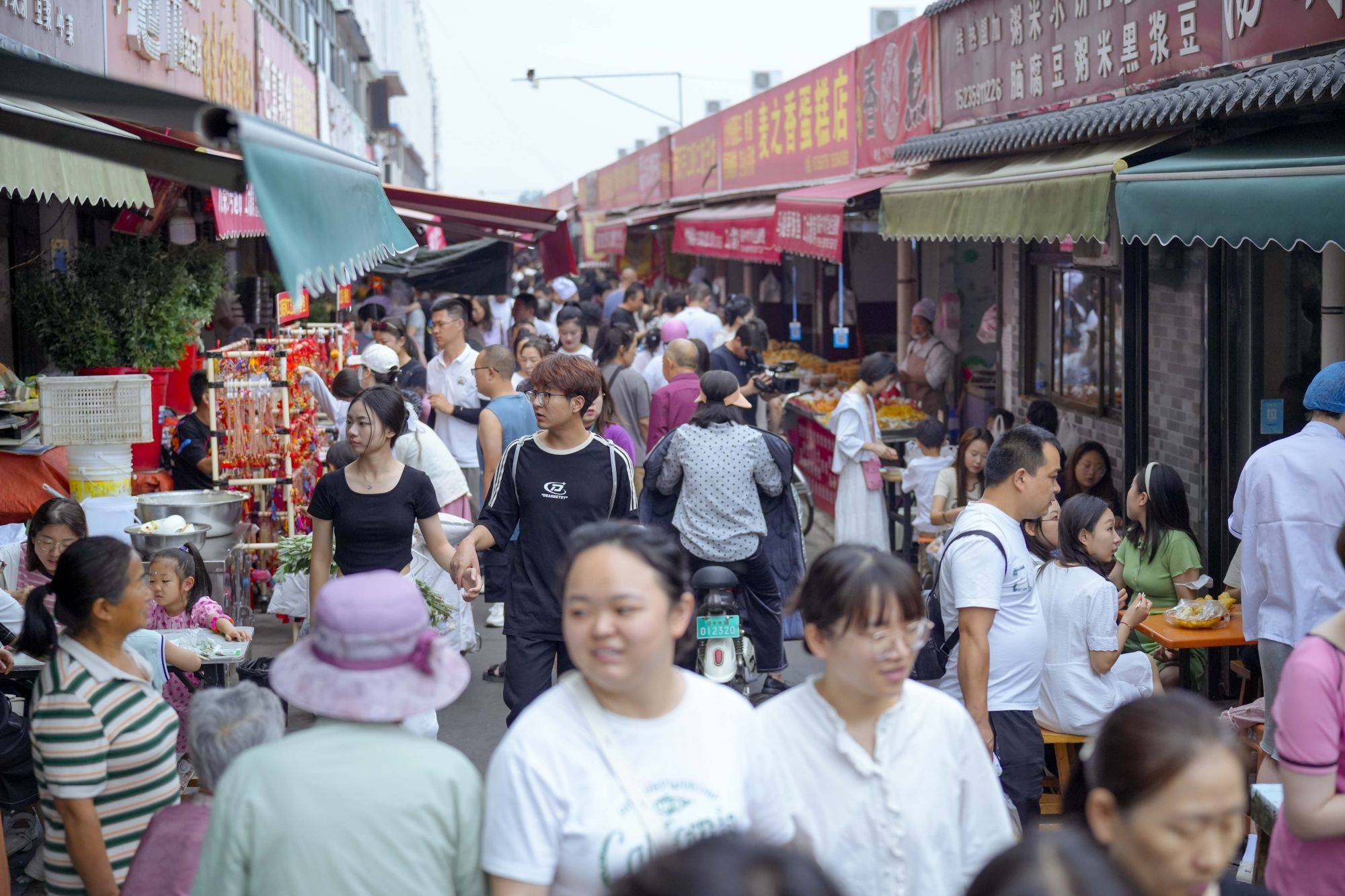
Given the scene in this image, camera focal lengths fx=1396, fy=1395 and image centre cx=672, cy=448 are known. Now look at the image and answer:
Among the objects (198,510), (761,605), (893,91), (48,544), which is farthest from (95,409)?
(893,91)

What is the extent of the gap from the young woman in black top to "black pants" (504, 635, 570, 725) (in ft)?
1.48

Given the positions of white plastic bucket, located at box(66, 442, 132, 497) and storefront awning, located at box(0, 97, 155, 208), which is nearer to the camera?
storefront awning, located at box(0, 97, 155, 208)

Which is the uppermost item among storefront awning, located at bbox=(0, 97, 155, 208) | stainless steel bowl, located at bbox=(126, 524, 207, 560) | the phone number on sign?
the phone number on sign

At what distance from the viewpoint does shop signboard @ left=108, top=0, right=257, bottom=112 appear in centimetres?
865

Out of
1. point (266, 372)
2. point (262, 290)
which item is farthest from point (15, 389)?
point (262, 290)

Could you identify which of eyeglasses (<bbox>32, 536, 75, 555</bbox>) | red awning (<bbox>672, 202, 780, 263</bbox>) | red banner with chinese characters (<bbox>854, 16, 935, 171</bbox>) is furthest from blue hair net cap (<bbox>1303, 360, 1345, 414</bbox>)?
red awning (<bbox>672, 202, 780, 263</bbox>)

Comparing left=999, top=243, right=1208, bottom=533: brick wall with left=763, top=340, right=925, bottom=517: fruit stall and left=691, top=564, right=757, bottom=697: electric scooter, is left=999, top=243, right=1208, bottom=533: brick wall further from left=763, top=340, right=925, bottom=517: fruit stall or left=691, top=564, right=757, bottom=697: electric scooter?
left=691, top=564, right=757, bottom=697: electric scooter

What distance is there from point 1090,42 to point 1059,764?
5133 millimetres

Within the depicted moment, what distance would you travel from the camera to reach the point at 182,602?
5.95 metres

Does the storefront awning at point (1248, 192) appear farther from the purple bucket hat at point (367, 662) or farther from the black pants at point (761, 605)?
the purple bucket hat at point (367, 662)

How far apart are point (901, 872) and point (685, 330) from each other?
389 inches

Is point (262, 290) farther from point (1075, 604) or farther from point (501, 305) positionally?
point (1075, 604)

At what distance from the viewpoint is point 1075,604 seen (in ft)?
17.4

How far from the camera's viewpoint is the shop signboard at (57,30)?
6586 mm
